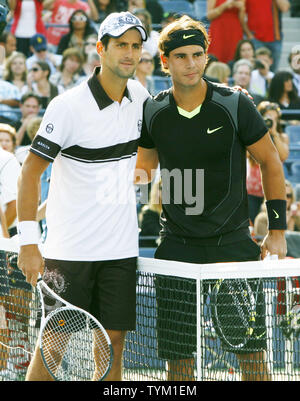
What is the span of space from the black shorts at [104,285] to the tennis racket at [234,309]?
19.0 inches

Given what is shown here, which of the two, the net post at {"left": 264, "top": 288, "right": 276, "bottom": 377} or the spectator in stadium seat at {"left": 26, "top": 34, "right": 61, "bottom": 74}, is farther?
the spectator in stadium seat at {"left": 26, "top": 34, "right": 61, "bottom": 74}

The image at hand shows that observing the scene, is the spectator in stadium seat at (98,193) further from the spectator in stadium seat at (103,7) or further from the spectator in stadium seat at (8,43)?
the spectator in stadium seat at (103,7)

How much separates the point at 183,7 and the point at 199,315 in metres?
9.26

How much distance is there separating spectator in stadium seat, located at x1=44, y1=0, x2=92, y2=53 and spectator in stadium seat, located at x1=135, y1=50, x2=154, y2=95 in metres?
1.82

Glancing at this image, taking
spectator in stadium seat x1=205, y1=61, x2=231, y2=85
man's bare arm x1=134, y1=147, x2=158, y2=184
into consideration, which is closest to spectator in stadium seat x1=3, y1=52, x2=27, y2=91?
spectator in stadium seat x1=205, y1=61, x2=231, y2=85

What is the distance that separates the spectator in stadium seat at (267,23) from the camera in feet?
37.0

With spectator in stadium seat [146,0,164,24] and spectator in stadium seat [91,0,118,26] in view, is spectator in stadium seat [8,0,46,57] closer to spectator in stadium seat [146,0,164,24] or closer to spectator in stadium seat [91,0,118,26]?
spectator in stadium seat [91,0,118,26]

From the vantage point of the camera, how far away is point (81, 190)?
392cm

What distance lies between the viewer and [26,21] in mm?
10859

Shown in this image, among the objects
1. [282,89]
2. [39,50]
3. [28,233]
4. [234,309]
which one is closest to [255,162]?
[282,89]

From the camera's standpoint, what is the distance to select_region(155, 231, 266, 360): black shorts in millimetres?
3768
